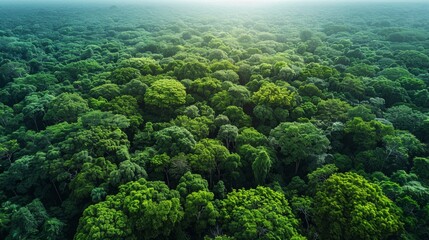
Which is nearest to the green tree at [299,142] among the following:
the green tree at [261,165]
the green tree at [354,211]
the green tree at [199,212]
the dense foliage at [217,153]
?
the dense foliage at [217,153]

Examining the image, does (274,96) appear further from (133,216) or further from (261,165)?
(133,216)

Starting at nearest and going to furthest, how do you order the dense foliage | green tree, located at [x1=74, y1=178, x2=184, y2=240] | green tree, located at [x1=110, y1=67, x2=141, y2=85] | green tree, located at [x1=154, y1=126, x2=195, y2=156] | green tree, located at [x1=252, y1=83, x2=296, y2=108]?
green tree, located at [x1=74, y1=178, x2=184, y2=240] → the dense foliage → green tree, located at [x1=154, y1=126, x2=195, y2=156] → green tree, located at [x1=252, y1=83, x2=296, y2=108] → green tree, located at [x1=110, y1=67, x2=141, y2=85]

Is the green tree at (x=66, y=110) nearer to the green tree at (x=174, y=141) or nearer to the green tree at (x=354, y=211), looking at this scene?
the green tree at (x=174, y=141)

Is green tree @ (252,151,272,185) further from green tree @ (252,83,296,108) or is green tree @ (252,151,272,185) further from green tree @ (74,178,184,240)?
green tree @ (252,83,296,108)

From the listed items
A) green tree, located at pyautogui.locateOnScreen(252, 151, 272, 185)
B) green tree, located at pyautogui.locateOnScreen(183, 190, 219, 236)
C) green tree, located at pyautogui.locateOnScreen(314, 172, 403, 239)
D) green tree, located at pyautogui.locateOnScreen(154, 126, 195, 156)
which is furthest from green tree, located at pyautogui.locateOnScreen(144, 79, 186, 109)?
green tree, located at pyautogui.locateOnScreen(314, 172, 403, 239)

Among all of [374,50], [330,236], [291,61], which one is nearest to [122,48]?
[291,61]

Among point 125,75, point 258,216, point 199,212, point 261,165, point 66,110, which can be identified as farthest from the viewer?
point 125,75

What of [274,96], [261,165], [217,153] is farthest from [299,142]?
[217,153]

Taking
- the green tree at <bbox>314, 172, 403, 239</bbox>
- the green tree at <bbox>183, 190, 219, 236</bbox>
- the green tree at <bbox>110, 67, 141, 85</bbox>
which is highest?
the green tree at <bbox>110, 67, 141, 85</bbox>
